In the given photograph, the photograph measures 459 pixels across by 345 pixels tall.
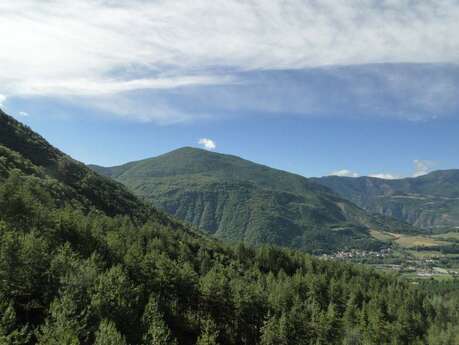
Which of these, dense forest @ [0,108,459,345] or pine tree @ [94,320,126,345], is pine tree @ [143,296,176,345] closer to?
dense forest @ [0,108,459,345]

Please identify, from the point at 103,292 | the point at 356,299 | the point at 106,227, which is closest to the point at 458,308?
the point at 356,299

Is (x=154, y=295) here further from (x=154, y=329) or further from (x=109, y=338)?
(x=109, y=338)

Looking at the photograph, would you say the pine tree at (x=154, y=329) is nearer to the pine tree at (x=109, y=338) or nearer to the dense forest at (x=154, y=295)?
the dense forest at (x=154, y=295)

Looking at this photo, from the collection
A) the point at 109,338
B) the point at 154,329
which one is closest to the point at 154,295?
the point at 154,329

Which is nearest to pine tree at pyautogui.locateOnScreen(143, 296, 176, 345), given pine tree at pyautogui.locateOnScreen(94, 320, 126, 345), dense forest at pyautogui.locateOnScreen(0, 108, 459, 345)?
dense forest at pyautogui.locateOnScreen(0, 108, 459, 345)

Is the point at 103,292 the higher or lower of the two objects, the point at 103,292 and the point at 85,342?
the higher

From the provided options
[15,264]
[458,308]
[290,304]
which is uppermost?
[15,264]

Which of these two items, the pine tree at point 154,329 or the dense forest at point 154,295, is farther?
the dense forest at point 154,295

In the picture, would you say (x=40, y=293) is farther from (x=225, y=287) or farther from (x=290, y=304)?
(x=290, y=304)

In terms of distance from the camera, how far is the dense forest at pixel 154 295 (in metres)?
58.9

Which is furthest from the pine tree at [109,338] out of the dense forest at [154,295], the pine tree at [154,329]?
the pine tree at [154,329]

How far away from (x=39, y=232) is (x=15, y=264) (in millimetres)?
24587

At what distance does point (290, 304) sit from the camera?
112 meters

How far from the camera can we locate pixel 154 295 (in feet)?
266
